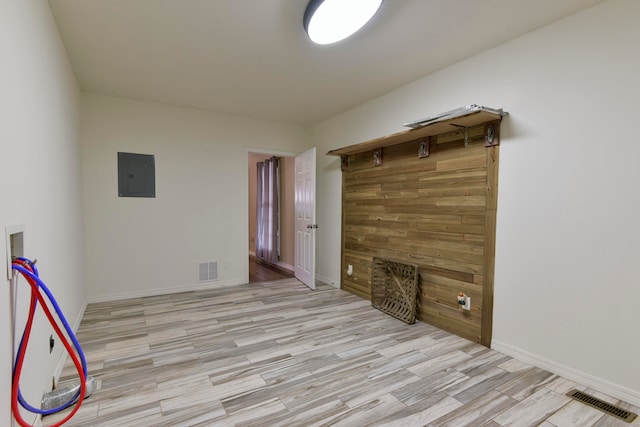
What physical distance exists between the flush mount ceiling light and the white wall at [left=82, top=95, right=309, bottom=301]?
2575 mm

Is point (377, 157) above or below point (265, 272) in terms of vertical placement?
above

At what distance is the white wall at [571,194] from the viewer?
6.11 feet

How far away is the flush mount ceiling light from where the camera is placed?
187cm

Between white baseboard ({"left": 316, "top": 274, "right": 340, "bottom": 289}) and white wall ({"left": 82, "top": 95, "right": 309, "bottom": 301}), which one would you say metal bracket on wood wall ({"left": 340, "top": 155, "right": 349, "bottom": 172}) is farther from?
white baseboard ({"left": 316, "top": 274, "right": 340, "bottom": 289})

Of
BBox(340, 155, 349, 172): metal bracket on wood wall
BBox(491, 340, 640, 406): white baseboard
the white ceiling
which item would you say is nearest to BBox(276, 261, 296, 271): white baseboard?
BBox(340, 155, 349, 172): metal bracket on wood wall

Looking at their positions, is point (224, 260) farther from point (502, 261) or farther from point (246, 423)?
point (502, 261)

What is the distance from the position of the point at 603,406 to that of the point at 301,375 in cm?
186

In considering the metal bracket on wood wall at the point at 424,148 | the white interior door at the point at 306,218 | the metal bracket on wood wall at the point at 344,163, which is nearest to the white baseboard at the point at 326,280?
the white interior door at the point at 306,218

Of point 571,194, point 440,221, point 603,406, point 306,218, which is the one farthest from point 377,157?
point 603,406

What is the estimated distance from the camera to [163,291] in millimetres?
A: 4016

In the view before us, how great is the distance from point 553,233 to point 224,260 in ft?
12.6

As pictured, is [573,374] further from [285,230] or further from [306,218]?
[285,230]

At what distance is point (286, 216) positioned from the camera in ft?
19.2

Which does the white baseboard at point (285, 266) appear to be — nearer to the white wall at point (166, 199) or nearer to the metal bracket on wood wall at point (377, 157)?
the white wall at point (166, 199)
